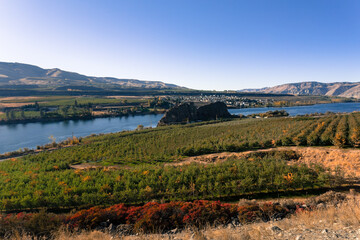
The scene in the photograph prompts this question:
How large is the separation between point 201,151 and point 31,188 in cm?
2661

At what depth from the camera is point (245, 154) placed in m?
31.6

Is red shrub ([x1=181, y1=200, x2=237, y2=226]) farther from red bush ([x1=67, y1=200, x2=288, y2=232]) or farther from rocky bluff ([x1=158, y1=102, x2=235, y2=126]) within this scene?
rocky bluff ([x1=158, y1=102, x2=235, y2=126])

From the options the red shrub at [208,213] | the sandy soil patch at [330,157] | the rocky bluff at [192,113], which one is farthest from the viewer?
the rocky bluff at [192,113]

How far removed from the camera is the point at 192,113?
413 feet

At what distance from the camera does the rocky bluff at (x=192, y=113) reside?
115 meters

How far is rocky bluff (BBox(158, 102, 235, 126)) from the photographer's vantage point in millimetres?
114756

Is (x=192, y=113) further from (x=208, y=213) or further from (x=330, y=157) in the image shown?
(x=208, y=213)

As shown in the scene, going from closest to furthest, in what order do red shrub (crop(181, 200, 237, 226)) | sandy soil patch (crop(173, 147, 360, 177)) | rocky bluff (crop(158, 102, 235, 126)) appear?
red shrub (crop(181, 200, 237, 226)) < sandy soil patch (crop(173, 147, 360, 177)) < rocky bluff (crop(158, 102, 235, 126))

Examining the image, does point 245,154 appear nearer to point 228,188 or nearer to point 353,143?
point 228,188

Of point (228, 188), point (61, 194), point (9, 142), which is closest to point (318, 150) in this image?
point (228, 188)

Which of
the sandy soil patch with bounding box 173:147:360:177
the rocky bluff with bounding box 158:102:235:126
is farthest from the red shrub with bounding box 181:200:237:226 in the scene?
the rocky bluff with bounding box 158:102:235:126

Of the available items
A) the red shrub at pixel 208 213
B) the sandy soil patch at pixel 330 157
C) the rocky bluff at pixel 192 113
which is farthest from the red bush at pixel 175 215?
the rocky bluff at pixel 192 113

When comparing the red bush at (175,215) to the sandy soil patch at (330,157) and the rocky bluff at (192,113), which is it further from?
the rocky bluff at (192,113)

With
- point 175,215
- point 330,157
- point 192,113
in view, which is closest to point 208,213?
point 175,215
